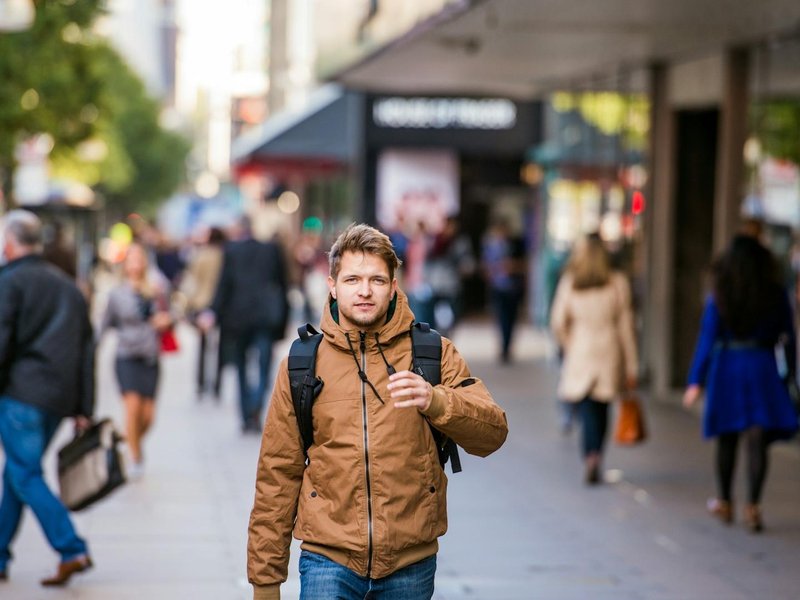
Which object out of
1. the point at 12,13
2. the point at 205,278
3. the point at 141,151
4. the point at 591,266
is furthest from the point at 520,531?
the point at 141,151

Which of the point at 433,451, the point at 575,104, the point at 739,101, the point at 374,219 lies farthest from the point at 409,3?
the point at 374,219

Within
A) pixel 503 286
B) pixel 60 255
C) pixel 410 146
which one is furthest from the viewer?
pixel 410 146

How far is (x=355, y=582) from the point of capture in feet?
14.7

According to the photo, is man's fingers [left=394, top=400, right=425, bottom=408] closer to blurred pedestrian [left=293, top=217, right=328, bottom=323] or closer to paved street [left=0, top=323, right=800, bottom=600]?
paved street [left=0, top=323, right=800, bottom=600]

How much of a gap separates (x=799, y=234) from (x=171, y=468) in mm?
5546

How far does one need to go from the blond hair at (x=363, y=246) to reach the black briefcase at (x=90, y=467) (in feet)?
11.8

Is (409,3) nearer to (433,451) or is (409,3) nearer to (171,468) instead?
(171,468)

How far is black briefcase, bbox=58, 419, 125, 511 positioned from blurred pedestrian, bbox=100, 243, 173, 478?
3.30 metres

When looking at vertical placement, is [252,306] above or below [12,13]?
below

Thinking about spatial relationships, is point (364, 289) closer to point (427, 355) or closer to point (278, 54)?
point (427, 355)

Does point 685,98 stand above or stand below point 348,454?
above

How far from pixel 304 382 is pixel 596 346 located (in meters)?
6.77

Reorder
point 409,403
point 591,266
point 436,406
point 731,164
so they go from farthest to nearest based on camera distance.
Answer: point 731,164, point 591,266, point 436,406, point 409,403

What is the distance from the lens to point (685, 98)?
17031 millimetres
